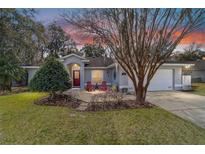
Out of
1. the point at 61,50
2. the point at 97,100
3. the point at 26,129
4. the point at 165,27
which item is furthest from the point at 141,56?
the point at 61,50

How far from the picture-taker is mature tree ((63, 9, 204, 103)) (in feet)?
19.4

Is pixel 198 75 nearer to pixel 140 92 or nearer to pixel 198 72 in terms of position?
pixel 198 72

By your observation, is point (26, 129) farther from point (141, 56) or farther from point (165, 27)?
point (165, 27)

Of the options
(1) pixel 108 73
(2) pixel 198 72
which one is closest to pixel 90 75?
(1) pixel 108 73

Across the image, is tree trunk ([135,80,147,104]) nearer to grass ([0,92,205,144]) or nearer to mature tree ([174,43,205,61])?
grass ([0,92,205,144])

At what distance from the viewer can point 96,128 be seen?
4477 millimetres

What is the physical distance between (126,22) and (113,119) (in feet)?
10.0

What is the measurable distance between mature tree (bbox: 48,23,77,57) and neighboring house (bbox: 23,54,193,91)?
583 millimetres

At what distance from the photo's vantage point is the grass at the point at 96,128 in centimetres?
393

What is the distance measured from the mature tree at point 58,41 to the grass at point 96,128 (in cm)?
334

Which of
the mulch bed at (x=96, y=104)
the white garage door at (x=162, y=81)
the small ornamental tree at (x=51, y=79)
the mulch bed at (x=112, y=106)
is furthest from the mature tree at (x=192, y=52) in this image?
the small ornamental tree at (x=51, y=79)

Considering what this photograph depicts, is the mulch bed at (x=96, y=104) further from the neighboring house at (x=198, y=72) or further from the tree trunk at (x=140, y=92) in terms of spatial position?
the neighboring house at (x=198, y=72)

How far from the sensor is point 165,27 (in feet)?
20.6

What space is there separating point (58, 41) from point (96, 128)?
653cm
